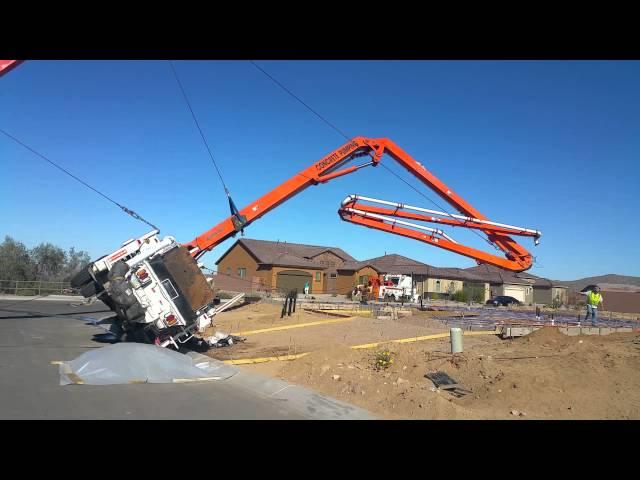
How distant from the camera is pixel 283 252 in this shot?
58406 millimetres

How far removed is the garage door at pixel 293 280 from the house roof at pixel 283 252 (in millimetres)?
898

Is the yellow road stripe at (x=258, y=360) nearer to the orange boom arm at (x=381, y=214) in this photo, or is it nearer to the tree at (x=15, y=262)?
the orange boom arm at (x=381, y=214)

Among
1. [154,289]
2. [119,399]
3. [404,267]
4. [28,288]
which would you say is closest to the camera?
[119,399]

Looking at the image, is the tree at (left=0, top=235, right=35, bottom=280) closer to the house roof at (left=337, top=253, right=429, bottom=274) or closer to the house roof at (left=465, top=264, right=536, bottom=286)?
the house roof at (left=337, top=253, right=429, bottom=274)

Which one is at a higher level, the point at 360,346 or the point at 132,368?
the point at 360,346

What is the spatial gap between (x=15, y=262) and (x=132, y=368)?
3882 centimetres

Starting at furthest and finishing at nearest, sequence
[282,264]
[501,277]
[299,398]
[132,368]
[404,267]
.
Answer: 1. [501,277]
2. [404,267]
3. [282,264]
4. [132,368]
5. [299,398]

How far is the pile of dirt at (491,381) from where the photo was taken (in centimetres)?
746

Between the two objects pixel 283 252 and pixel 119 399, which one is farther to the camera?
pixel 283 252

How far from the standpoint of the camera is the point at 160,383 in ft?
30.6

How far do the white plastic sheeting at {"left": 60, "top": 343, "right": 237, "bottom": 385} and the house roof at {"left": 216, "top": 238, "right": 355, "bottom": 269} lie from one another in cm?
4123

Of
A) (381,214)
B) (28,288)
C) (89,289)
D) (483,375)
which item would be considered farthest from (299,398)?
(28,288)

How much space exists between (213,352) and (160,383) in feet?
15.2

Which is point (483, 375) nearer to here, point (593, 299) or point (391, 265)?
point (593, 299)
